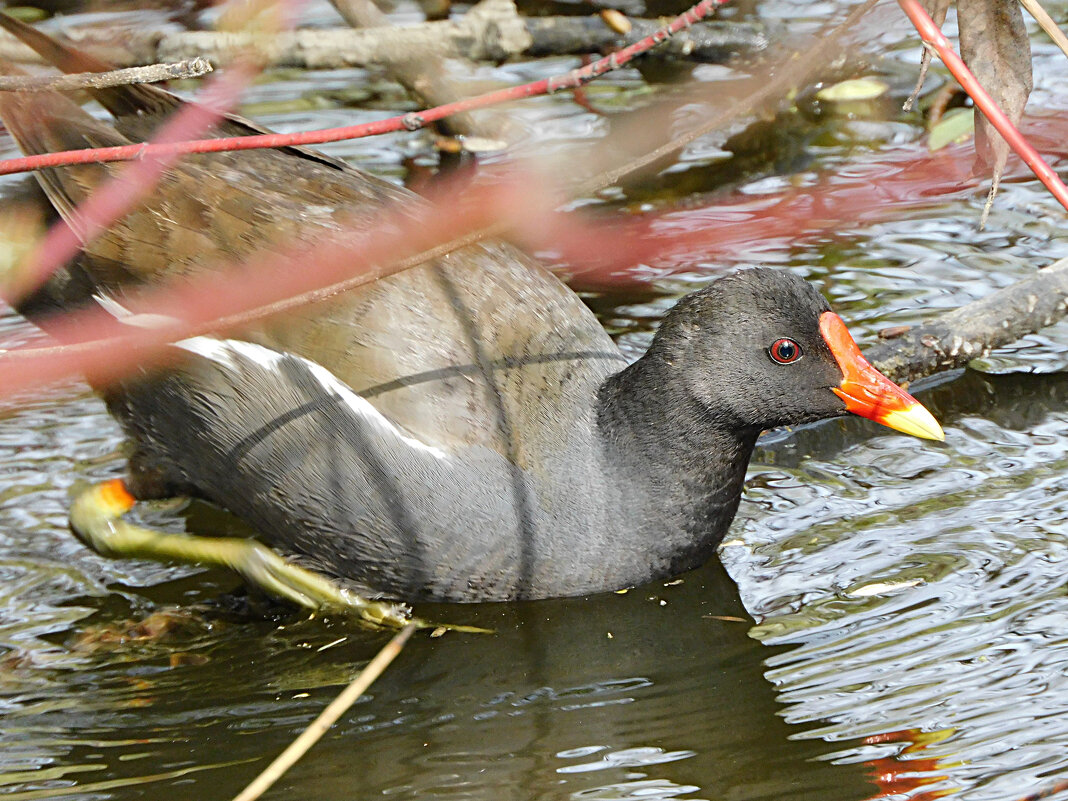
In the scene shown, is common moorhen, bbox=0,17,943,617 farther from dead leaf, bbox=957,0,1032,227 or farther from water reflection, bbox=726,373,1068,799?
dead leaf, bbox=957,0,1032,227

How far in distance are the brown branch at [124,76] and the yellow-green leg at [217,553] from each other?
1.94m

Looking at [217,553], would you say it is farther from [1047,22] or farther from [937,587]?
[1047,22]

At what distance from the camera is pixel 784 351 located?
10.6 ft

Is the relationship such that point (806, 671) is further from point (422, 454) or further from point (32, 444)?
point (32, 444)

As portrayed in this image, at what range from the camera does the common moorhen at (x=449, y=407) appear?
10.5ft

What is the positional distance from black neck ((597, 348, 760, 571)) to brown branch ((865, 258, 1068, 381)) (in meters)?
0.74

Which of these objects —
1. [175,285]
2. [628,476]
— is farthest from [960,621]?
[175,285]

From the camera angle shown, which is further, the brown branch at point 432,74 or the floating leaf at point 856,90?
the floating leaf at point 856,90

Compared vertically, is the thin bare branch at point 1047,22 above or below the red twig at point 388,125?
below

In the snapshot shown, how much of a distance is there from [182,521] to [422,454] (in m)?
1.07

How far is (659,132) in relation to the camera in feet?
4.14

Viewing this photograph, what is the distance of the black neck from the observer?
3.31 m

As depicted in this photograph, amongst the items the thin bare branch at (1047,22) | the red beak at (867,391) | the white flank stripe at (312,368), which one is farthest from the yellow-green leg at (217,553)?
the thin bare branch at (1047,22)

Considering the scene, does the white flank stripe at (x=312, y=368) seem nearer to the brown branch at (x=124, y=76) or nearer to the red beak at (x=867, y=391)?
the red beak at (x=867, y=391)
